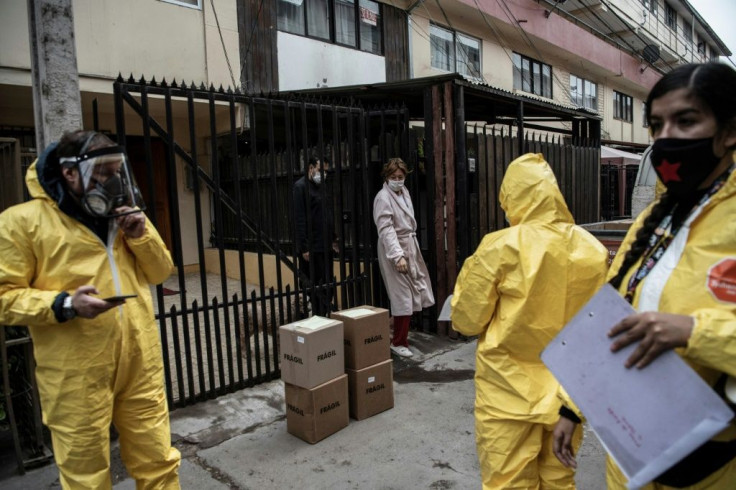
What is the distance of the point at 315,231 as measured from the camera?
5699 millimetres

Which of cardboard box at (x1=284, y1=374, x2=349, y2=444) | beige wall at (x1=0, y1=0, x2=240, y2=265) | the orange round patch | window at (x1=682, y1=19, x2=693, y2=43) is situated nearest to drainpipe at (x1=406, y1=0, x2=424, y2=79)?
beige wall at (x1=0, y1=0, x2=240, y2=265)

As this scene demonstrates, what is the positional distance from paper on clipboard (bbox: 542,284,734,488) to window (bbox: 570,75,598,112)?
18856 millimetres

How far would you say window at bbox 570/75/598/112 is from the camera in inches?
734

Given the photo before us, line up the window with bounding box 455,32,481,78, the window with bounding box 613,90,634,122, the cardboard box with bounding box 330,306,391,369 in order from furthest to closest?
the window with bounding box 613,90,634,122
the window with bounding box 455,32,481,78
the cardboard box with bounding box 330,306,391,369

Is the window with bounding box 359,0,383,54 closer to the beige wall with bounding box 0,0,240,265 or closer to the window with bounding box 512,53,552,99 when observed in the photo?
the beige wall with bounding box 0,0,240,265

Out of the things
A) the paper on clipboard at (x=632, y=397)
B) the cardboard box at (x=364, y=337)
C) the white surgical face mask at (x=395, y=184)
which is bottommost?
the cardboard box at (x=364, y=337)

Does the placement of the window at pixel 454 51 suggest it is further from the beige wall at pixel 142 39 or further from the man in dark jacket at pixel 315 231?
the man in dark jacket at pixel 315 231

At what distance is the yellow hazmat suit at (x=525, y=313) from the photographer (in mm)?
2279

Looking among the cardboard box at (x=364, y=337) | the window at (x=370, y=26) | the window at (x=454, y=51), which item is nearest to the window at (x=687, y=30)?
the window at (x=454, y=51)

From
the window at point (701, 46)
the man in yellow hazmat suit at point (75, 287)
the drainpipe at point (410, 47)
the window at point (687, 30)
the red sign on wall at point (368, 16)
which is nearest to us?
the man in yellow hazmat suit at point (75, 287)

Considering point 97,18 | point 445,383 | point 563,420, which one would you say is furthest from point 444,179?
point 97,18

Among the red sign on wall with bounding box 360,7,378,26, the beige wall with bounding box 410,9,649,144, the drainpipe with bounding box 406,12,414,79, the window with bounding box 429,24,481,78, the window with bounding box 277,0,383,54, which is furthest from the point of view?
the window with bounding box 429,24,481,78

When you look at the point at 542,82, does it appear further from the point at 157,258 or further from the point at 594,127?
the point at 157,258

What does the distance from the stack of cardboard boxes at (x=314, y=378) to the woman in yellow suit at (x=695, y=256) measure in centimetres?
248
